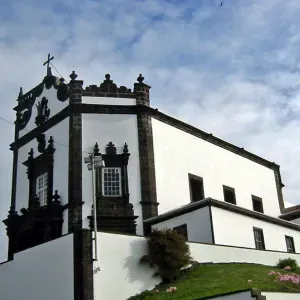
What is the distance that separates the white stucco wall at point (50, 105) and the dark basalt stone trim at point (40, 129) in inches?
15.4

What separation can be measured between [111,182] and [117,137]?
2618 millimetres

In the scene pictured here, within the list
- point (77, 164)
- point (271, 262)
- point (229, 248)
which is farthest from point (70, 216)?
point (271, 262)

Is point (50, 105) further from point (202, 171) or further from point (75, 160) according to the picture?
point (202, 171)

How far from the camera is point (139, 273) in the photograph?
23.8 m

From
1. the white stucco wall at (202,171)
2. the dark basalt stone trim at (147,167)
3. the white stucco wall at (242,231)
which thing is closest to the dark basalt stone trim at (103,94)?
the dark basalt stone trim at (147,167)

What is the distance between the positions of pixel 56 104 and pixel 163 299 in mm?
15718

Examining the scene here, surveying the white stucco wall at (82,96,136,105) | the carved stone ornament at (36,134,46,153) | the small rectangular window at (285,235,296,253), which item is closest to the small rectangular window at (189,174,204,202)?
the small rectangular window at (285,235,296,253)

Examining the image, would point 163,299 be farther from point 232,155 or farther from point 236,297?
point 232,155

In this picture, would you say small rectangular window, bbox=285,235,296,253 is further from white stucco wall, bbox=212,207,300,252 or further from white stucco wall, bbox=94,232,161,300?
white stucco wall, bbox=94,232,161,300

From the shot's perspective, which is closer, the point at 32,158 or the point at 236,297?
the point at 236,297

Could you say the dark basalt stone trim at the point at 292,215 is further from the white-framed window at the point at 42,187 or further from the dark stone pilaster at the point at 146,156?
the white-framed window at the point at 42,187

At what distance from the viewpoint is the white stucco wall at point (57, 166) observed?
3070 centimetres

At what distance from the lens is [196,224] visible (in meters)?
28.3

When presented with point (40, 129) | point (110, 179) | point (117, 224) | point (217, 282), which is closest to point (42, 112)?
point (40, 129)
